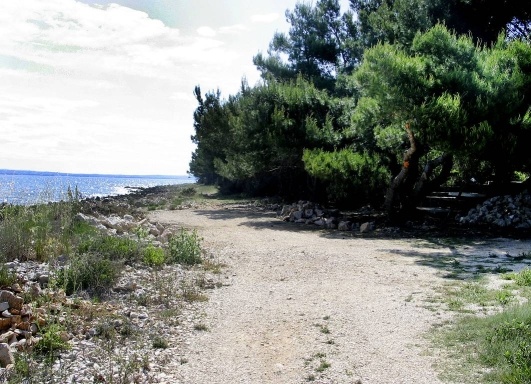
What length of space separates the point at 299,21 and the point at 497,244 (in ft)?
95.1

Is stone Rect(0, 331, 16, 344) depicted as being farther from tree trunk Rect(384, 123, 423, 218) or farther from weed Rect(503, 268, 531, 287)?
tree trunk Rect(384, 123, 423, 218)

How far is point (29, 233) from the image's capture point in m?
9.62

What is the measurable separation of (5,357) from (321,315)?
163 inches

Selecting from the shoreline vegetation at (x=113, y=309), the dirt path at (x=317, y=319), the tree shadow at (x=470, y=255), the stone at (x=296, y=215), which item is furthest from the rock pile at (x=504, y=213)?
the shoreline vegetation at (x=113, y=309)

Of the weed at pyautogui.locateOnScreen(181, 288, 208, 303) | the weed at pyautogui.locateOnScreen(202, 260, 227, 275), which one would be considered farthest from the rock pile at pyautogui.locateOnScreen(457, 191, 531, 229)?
the weed at pyautogui.locateOnScreen(181, 288, 208, 303)

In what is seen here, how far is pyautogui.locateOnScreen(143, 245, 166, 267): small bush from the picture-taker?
10117 mm

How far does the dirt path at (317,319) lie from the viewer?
530cm

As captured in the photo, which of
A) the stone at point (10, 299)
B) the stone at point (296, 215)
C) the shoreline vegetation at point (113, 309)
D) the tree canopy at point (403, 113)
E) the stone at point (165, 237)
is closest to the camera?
the shoreline vegetation at point (113, 309)

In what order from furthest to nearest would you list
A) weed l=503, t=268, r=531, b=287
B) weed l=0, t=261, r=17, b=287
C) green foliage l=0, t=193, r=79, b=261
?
green foliage l=0, t=193, r=79, b=261
weed l=503, t=268, r=531, b=287
weed l=0, t=261, r=17, b=287

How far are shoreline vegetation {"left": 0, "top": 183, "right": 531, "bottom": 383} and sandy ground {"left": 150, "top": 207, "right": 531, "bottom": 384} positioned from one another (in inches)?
14.0

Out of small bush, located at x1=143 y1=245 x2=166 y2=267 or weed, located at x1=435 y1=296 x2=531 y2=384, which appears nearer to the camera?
weed, located at x1=435 y1=296 x2=531 y2=384

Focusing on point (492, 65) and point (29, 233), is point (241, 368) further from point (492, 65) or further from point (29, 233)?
point (492, 65)

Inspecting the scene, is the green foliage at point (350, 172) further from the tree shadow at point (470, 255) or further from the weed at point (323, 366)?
the weed at point (323, 366)

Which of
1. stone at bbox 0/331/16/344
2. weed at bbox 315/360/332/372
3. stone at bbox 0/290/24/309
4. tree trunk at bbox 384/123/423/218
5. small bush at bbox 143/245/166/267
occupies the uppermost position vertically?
tree trunk at bbox 384/123/423/218
